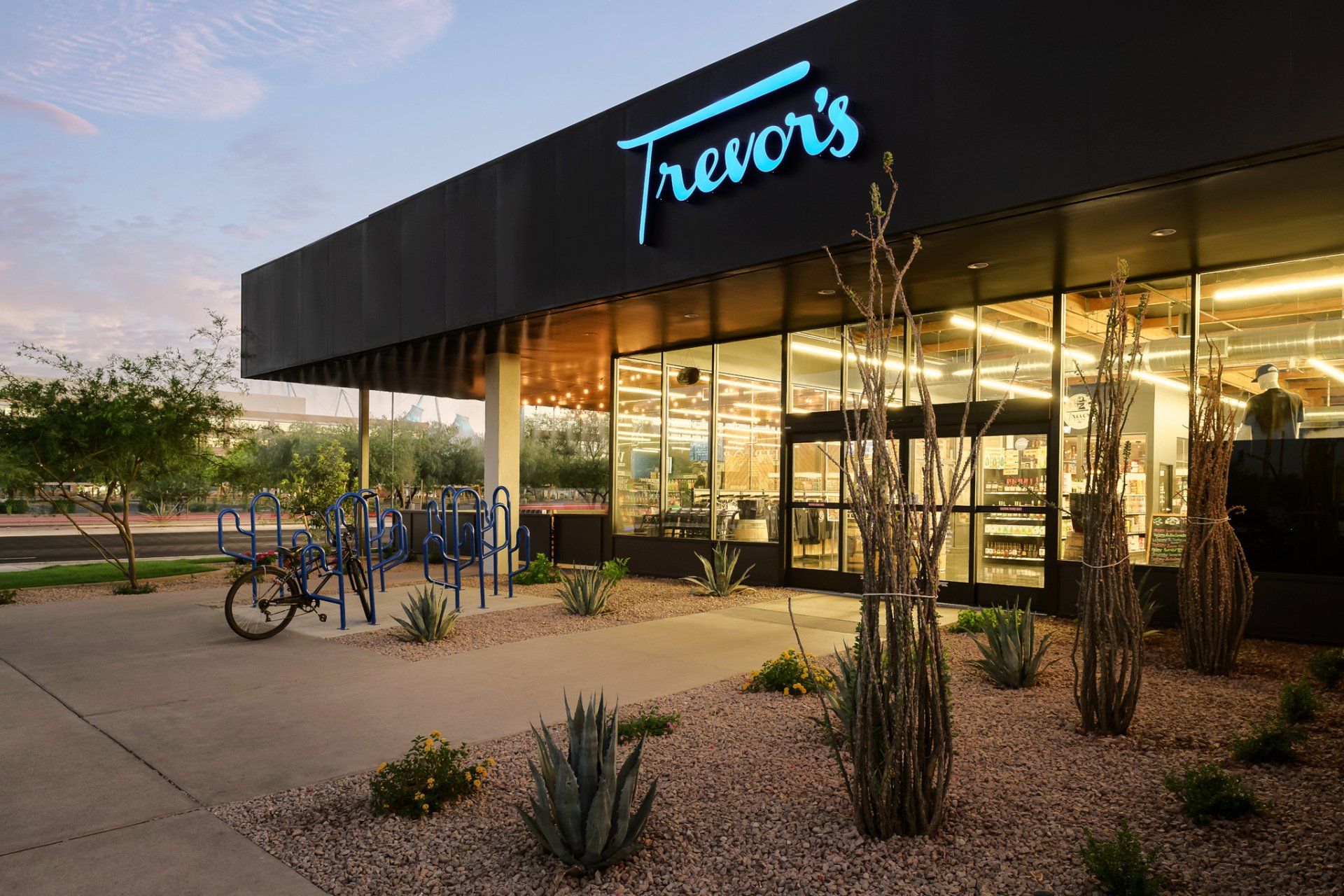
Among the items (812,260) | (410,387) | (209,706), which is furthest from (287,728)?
(410,387)

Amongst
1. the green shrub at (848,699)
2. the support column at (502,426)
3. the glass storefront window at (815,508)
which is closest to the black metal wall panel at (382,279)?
the support column at (502,426)

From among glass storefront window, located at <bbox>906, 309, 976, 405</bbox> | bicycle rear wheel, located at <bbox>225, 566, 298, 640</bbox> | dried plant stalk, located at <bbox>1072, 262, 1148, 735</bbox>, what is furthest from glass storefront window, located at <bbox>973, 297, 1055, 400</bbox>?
bicycle rear wheel, located at <bbox>225, 566, 298, 640</bbox>

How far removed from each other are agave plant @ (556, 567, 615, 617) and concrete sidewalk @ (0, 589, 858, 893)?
0.73m

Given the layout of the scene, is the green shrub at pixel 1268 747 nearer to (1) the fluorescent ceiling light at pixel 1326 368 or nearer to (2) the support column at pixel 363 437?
(1) the fluorescent ceiling light at pixel 1326 368

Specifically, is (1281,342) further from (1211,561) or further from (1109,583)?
(1109,583)

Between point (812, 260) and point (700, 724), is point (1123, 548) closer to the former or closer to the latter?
point (700, 724)

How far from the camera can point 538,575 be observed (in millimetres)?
13289

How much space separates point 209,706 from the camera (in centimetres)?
607

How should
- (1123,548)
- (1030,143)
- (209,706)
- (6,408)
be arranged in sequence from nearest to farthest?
(1123,548)
(209,706)
(1030,143)
(6,408)

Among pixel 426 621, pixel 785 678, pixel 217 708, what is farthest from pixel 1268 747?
pixel 426 621

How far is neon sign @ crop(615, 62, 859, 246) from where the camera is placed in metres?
7.97

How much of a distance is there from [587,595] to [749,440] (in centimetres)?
420

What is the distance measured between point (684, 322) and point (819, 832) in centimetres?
904

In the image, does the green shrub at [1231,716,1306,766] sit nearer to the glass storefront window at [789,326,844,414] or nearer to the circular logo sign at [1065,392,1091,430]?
the circular logo sign at [1065,392,1091,430]
